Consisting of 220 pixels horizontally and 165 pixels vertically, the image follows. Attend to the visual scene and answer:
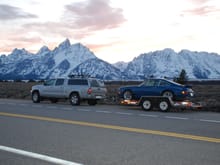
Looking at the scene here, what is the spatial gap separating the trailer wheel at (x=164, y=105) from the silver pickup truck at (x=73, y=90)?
659 cm

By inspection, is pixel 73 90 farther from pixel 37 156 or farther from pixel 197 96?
pixel 37 156

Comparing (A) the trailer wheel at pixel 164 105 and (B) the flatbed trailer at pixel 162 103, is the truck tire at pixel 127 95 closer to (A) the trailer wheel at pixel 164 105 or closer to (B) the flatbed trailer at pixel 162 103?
(B) the flatbed trailer at pixel 162 103

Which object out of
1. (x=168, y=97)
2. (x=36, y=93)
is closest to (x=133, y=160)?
(x=168, y=97)

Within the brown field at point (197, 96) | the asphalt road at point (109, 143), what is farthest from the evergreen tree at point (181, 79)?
the asphalt road at point (109, 143)

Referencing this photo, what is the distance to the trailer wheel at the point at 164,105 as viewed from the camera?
18.8m

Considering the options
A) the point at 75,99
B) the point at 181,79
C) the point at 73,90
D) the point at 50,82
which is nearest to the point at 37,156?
the point at 75,99

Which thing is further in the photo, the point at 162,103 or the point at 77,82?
the point at 77,82

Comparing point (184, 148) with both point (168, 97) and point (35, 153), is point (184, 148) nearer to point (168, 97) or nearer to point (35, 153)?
point (35, 153)

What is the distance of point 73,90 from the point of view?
24891 mm

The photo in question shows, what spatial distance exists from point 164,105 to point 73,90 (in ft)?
26.3

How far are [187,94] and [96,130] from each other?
31.1 feet

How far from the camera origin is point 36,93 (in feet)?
87.9

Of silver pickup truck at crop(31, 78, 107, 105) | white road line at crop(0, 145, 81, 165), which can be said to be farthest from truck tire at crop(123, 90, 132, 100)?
white road line at crop(0, 145, 81, 165)

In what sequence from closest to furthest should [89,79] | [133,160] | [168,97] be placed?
[133,160]
[168,97]
[89,79]
